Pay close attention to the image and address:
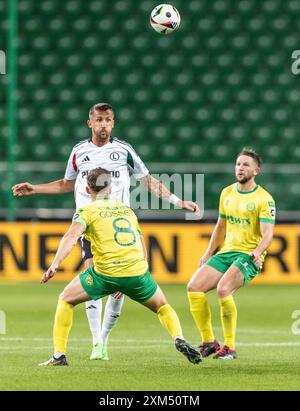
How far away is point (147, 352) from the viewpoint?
8664 mm

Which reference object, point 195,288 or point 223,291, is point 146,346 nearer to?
point 195,288

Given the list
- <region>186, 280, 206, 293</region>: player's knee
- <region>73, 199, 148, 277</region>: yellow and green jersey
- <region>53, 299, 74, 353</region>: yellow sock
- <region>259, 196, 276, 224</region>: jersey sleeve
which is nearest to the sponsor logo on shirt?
<region>259, 196, 276, 224</region>: jersey sleeve

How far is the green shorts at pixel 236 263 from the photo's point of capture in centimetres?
833

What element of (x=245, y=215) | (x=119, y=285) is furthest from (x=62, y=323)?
(x=245, y=215)

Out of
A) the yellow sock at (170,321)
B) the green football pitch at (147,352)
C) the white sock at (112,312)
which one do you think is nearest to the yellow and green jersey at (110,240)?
the yellow sock at (170,321)

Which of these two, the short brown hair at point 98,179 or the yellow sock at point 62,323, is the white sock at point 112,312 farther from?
the short brown hair at point 98,179

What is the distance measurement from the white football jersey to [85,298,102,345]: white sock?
0.79m

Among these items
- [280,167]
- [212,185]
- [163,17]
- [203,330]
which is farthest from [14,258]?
[203,330]

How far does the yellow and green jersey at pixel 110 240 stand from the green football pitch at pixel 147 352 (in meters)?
0.72

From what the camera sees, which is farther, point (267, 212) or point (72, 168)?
point (72, 168)

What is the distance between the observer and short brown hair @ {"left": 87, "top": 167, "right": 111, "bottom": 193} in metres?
7.46

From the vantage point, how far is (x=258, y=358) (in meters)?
8.24

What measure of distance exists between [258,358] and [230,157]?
10.4 m

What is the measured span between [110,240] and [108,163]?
1.04m
